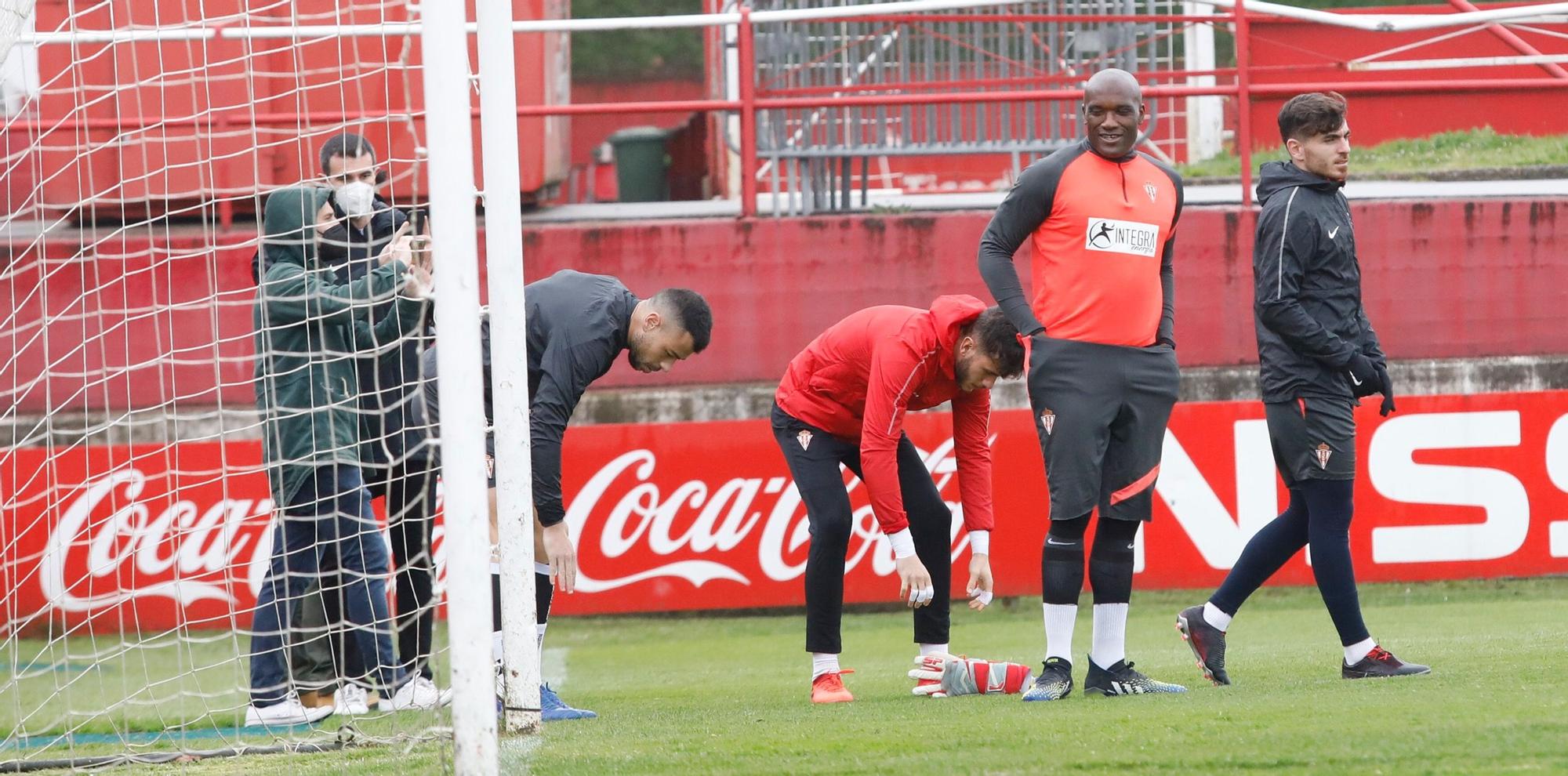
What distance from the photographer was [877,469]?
4.84 metres

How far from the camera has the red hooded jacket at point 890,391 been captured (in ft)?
16.0

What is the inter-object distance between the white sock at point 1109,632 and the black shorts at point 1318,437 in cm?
72

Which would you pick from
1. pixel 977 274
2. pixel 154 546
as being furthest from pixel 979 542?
pixel 154 546

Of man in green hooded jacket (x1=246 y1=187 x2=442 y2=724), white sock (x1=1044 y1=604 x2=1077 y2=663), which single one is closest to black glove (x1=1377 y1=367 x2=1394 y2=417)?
white sock (x1=1044 y1=604 x2=1077 y2=663)

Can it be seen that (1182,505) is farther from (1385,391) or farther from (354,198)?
(354,198)

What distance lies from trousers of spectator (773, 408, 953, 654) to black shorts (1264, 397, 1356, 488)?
108 centimetres

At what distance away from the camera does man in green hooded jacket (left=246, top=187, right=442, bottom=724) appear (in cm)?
500

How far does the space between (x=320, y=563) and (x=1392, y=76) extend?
10.7 m

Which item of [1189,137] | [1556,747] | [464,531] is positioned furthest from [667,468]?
[1189,137]

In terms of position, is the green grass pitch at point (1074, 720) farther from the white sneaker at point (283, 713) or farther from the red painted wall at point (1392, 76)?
the red painted wall at point (1392, 76)

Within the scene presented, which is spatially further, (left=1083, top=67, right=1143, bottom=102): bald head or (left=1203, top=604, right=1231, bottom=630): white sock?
(left=1203, top=604, right=1231, bottom=630): white sock

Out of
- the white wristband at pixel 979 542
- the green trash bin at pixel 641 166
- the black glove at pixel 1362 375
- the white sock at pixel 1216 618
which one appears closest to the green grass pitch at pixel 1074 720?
the white sock at pixel 1216 618

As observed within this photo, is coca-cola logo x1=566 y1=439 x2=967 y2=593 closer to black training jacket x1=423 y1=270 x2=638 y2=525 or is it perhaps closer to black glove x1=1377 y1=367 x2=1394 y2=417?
black training jacket x1=423 y1=270 x2=638 y2=525

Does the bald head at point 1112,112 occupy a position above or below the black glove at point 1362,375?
above
